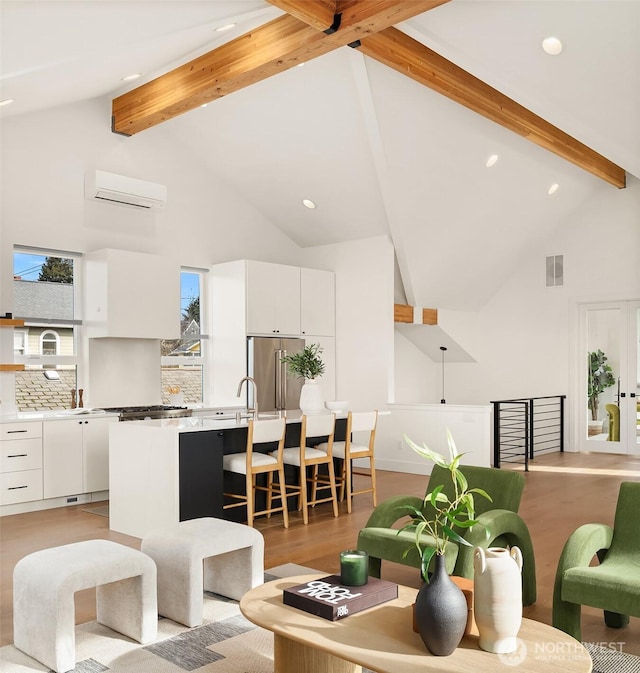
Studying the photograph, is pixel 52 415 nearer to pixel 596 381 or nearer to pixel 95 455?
pixel 95 455

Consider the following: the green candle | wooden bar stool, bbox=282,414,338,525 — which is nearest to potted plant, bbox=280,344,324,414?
wooden bar stool, bbox=282,414,338,525

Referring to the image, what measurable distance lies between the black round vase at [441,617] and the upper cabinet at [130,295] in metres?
5.30

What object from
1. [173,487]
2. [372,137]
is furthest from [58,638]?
[372,137]

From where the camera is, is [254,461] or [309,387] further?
[309,387]

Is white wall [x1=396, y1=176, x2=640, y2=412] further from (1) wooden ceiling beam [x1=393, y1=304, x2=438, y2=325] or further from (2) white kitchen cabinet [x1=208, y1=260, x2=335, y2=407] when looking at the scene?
(2) white kitchen cabinet [x1=208, y1=260, x2=335, y2=407]

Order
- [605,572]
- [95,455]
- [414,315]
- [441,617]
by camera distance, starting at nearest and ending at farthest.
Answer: [441,617] < [605,572] < [95,455] < [414,315]

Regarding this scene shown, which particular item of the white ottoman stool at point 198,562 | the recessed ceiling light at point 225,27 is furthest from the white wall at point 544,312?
the white ottoman stool at point 198,562

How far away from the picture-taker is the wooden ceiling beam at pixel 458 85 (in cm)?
579

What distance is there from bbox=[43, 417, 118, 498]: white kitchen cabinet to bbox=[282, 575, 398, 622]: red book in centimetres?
415

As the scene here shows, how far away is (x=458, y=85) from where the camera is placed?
6.36m

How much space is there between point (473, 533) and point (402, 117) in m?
4.49

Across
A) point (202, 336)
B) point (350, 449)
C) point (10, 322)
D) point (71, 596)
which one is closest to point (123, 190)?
point (10, 322)

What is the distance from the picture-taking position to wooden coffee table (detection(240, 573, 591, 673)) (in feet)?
6.82

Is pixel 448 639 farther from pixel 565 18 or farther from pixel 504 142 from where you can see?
pixel 504 142
